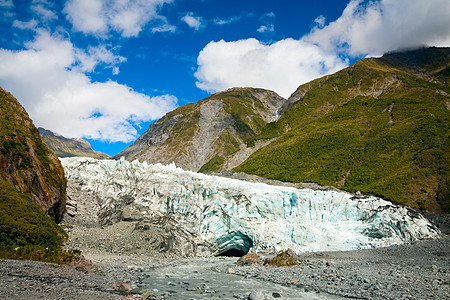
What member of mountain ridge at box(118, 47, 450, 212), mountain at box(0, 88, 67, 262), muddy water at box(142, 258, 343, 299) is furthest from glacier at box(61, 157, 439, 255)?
mountain ridge at box(118, 47, 450, 212)

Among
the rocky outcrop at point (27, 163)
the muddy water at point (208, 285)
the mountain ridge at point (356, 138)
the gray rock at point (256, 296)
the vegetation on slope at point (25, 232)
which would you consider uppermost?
the mountain ridge at point (356, 138)

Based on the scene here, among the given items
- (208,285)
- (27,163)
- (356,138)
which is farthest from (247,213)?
(356,138)

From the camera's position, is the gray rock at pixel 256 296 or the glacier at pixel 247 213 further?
the glacier at pixel 247 213

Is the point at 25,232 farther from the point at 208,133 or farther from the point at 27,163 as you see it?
the point at 208,133

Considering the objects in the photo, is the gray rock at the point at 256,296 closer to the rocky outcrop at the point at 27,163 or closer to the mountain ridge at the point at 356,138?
the rocky outcrop at the point at 27,163

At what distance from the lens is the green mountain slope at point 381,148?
42500 mm

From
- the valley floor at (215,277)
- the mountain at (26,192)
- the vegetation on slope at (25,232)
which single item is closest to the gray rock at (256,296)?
the valley floor at (215,277)

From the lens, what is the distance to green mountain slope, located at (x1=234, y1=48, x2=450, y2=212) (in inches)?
1673

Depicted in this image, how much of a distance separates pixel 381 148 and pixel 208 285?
54.5m

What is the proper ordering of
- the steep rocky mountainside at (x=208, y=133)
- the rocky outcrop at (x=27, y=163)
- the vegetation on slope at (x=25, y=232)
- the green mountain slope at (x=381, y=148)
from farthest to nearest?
the steep rocky mountainside at (x=208, y=133) < the green mountain slope at (x=381, y=148) < the rocky outcrop at (x=27, y=163) < the vegetation on slope at (x=25, y=232)

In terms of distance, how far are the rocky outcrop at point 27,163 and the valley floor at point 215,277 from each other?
386cm

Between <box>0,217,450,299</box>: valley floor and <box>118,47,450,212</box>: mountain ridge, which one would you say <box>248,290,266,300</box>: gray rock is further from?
<box>118,47,450,212</box>: mountain ridge

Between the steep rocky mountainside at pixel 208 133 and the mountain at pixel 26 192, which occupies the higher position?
the steep rocky mountainside at pixel 208 133

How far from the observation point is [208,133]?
136250 mm
